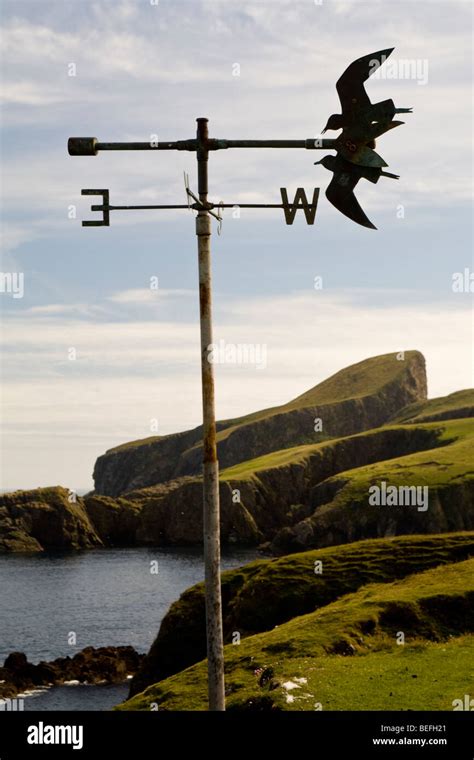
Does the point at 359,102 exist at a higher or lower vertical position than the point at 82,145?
higher

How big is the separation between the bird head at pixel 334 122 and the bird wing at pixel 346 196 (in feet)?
2.94

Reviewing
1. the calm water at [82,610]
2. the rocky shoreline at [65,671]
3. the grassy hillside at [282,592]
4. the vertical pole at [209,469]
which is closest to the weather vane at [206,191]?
the vertical pole at [209,469]

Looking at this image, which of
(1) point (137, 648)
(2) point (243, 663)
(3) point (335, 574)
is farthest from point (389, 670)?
(1) point (137, 648)

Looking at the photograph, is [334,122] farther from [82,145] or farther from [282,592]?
[282,592]

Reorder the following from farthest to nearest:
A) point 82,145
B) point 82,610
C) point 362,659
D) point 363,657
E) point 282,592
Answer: point 82,610 → point 282,592 → point 363,657 → point 362,659 → point 82,145

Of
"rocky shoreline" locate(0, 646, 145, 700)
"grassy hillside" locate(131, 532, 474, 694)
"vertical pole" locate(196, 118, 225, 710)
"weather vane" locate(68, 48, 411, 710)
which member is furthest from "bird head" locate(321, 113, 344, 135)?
"rocky shoreline" locate(0, 646, 145, 700)

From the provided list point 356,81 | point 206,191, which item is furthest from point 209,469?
point 356,81

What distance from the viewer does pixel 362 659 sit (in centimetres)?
4328

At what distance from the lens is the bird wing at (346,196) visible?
18562 millimetres

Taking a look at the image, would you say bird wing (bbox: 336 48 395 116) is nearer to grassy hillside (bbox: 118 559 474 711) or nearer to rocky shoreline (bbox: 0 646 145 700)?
grassy hillside (bbox: 118 559 474 711)

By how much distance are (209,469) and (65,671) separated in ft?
276

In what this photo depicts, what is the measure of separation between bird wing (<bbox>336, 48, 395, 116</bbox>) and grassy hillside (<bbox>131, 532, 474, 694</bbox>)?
179ft

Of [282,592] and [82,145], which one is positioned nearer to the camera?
[82,145]

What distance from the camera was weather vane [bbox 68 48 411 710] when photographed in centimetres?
1672
